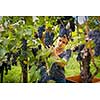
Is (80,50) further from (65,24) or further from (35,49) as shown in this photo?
(35,49)

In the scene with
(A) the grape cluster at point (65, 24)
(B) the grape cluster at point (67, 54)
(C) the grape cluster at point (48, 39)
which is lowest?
(B) the grape cluster at point (67, 54)

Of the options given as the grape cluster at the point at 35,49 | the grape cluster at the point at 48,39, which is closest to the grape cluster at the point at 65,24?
the grape cluster at the point at 48,39

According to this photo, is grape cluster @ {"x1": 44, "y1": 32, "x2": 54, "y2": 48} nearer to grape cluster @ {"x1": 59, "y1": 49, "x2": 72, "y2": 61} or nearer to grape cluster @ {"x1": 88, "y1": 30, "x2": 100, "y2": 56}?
grape cluster @ {"x1": 59, "y1": 49, "x2": 72, "y2": 61}

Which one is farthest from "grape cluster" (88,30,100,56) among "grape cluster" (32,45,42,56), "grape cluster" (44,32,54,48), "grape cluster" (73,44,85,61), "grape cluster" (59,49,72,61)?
"grape cluster" (32,45,42,56)

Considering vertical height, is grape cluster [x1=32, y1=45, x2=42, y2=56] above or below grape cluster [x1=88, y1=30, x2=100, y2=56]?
below

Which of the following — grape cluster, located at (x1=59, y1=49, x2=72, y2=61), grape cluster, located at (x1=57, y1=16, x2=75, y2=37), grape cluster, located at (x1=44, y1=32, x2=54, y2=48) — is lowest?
grape cluster, located at (x1=59, y1=49, x2=72, y2=61)

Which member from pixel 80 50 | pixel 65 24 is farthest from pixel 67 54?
pixel 65 24

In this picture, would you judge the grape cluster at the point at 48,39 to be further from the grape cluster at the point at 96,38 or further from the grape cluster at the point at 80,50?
the grape cluster at the point at 96,38

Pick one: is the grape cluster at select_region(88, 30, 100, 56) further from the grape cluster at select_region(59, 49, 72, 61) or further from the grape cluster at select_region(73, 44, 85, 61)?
the grape cluster at select_region(59, 49, 72, 61)
